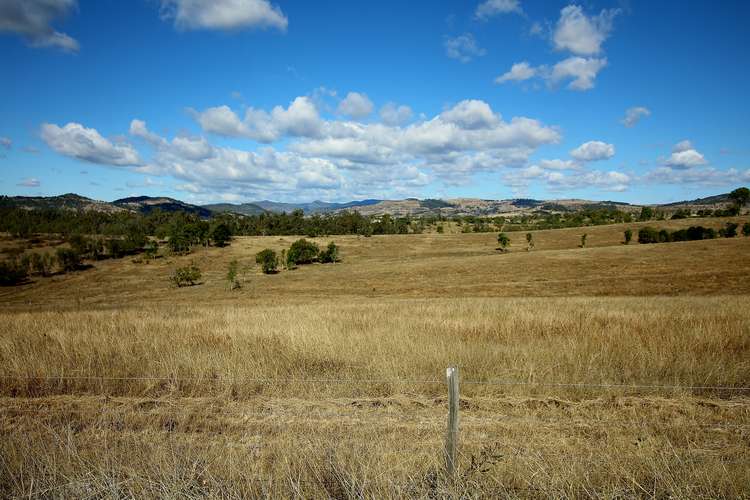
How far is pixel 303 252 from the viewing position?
85.4m

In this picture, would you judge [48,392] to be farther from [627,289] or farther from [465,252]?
[465,252]

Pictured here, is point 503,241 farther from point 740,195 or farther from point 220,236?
point 740,195

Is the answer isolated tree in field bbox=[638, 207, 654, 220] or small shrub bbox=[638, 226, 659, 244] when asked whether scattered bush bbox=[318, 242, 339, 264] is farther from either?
isolated tree in field bbox=[638, 207, 654, 220]

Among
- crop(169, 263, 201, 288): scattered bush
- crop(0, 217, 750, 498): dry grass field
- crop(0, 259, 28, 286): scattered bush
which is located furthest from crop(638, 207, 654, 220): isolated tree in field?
crop(0, 259, 28, 286): scattered bush

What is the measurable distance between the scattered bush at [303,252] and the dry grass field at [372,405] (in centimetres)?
6796

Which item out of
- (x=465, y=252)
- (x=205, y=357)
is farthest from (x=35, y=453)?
(x=465, y=252)

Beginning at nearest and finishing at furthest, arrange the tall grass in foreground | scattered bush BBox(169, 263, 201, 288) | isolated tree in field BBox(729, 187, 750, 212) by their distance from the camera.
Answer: the tall grass in foreground, scattered bush BBox(169, 263, 201, 288), isolated tree in field BBox(729, 187, 750, 212)

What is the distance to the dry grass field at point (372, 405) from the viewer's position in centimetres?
428

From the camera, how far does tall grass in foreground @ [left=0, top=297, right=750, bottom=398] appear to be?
765 centimetres

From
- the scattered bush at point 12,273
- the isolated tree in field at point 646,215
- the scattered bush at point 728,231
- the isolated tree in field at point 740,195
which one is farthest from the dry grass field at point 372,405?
the isolated tree in field at point 646,215

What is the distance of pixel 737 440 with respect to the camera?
545 centimetres

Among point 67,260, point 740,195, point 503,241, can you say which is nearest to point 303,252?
point 503,241

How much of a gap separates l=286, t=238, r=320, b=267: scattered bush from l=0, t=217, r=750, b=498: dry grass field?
68.0m

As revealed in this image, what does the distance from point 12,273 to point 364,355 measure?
90724 millimetres
